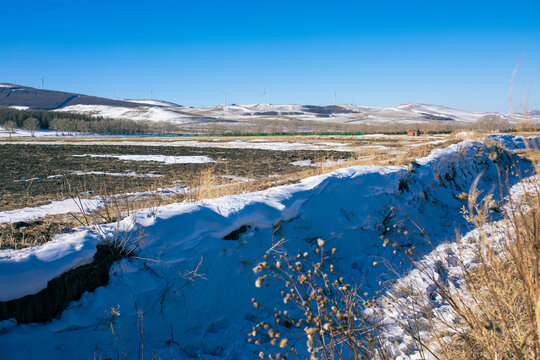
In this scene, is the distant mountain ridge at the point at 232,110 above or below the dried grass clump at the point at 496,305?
above

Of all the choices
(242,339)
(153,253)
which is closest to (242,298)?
(242,339)

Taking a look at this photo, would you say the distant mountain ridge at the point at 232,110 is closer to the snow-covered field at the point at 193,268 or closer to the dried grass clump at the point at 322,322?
the snow-covered field at the point at 193,268

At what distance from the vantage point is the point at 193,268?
3814mm

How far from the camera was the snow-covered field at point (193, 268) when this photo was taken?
9.49ft

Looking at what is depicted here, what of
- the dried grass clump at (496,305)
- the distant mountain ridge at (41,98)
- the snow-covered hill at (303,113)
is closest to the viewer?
the dried grass clump at (496,305)

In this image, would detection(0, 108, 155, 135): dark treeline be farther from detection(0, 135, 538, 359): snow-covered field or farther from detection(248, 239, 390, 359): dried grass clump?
detection(248, 239, 390, 359): dried grass clump

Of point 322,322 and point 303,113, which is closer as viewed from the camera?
point 322,322

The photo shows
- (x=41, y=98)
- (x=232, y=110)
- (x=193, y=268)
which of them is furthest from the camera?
(x=232, y=110)

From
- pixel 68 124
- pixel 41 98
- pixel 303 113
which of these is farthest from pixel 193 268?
pixel 41 98

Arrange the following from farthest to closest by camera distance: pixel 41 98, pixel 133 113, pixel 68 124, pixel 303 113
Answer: pixel 303 113, pixel 41 98, pixel 133 113, pixel 68 124

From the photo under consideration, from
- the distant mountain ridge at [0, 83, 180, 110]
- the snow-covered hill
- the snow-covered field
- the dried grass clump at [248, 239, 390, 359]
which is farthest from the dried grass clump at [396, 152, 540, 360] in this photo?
the distant mountain ridge at [0, 83, 180, 110]

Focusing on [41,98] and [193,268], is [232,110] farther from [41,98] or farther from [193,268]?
[193,268]

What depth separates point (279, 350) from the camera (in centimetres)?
331

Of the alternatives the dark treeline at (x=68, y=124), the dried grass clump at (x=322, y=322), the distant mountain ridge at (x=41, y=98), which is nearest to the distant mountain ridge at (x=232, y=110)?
the distant mountain ridge at (x=41, y=98)
